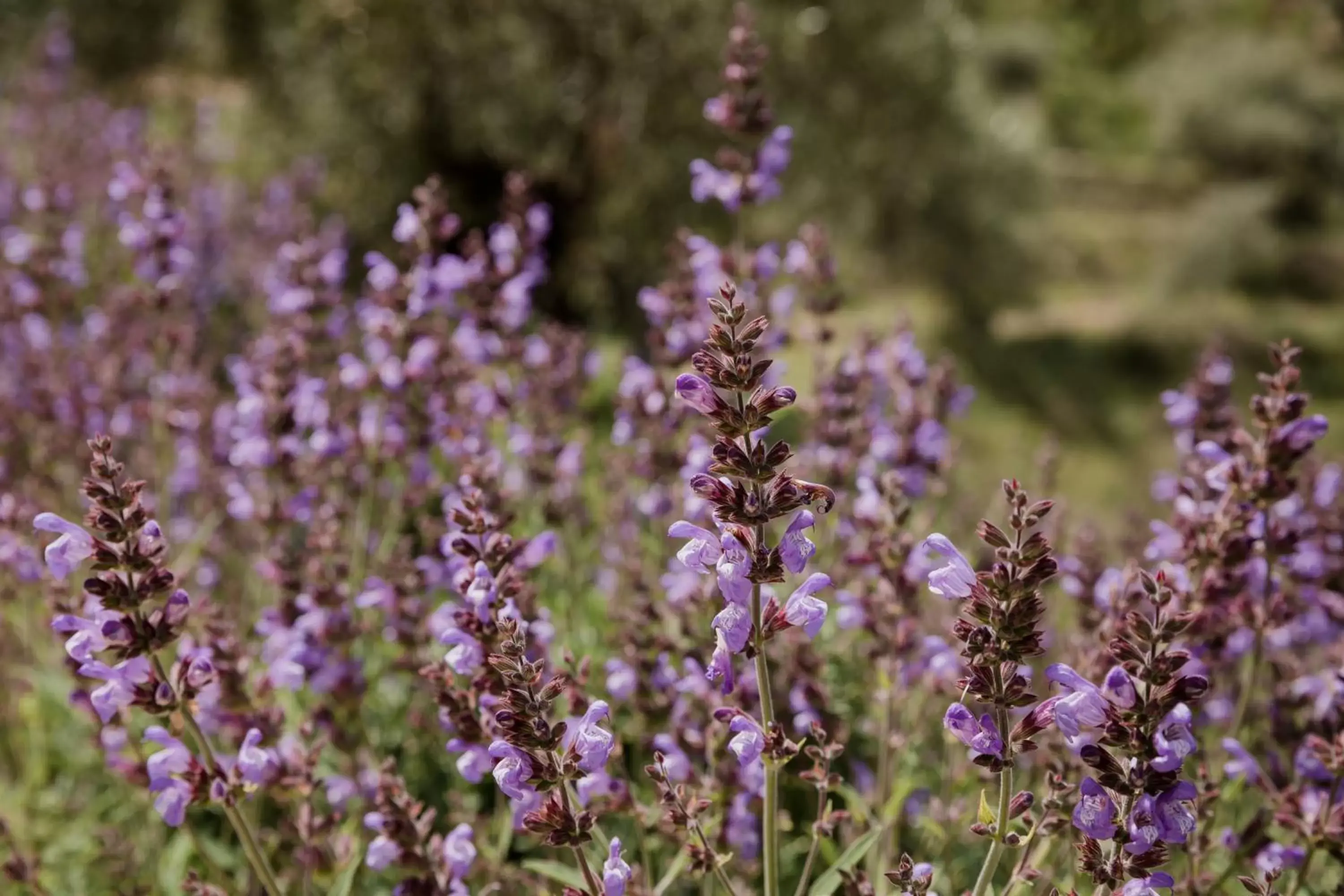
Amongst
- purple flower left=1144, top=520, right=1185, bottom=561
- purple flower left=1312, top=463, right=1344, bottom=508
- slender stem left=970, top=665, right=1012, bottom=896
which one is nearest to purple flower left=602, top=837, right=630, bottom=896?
slender stem left=970, top=665, right=1012, bottom=896

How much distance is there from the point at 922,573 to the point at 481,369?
2.75 meters

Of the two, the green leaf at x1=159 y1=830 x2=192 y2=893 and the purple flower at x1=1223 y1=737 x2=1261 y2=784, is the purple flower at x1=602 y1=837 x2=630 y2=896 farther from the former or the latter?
the green leaf at x1=159 y1=830 x2=192 y2=893

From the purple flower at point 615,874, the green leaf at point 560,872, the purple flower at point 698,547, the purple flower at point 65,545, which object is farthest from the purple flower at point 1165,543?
the purple flower at point 65,545

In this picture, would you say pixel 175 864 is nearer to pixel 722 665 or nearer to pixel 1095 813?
pixel 722 665

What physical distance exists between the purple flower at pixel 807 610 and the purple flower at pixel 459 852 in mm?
998

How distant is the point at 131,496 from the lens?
93.0 inches

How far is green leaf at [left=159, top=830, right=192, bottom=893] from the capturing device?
3633 millimetres

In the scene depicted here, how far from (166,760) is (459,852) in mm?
719

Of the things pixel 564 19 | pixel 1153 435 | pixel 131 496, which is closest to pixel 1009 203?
pixel 1153 435

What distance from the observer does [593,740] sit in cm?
213

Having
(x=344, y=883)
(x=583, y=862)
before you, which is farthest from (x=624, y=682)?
(x=583, y=862)

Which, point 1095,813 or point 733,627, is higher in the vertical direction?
point 733,627

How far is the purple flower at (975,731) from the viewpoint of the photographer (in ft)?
6.60

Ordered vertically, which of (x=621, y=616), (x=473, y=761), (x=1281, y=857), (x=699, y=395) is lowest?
(x=1281, y=857)
